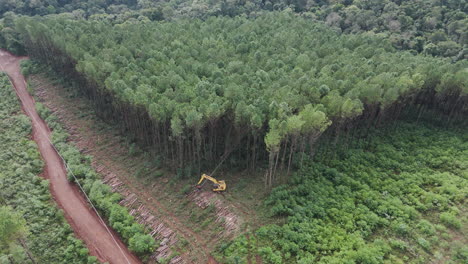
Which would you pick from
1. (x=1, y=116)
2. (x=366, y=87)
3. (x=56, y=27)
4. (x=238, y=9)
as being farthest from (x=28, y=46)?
(x=366, y=87)

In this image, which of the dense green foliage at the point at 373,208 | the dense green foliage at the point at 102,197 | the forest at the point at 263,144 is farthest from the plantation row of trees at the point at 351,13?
the dense green foliage at the point at 102,197

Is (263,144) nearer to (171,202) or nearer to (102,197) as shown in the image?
(171,202)

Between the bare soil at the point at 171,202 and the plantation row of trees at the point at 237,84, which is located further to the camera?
the plantation row of trees at the point at 237,84

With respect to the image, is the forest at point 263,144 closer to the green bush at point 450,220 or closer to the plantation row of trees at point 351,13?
the green bush at point 450,220

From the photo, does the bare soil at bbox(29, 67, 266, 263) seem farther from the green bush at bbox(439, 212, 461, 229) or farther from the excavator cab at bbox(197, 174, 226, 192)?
the green bush at bbox(439, 212, 461, 229)

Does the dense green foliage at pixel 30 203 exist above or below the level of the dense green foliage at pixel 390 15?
below

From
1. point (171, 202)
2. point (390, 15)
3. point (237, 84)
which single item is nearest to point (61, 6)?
point (237, 84)

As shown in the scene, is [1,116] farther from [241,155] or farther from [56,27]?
[241,155]
